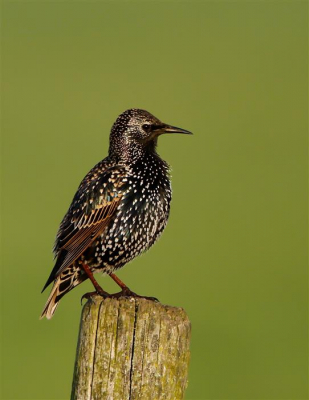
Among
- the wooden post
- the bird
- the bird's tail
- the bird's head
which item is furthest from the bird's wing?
the wooden post

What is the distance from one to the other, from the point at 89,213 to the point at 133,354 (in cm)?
197

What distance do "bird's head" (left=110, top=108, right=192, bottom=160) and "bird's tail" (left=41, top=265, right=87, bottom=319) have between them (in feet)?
2.93

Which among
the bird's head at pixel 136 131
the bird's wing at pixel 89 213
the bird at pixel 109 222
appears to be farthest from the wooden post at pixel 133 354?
the bird's head at pixel 136 131

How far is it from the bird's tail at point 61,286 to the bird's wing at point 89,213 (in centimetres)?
17

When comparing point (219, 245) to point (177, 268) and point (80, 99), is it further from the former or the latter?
point (80, 99)

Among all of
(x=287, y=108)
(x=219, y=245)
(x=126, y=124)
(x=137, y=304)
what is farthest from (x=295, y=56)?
(x=137, y=304)

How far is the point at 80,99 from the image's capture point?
18594 millimetres

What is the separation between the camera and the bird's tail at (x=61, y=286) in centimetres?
609

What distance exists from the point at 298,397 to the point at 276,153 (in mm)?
7474

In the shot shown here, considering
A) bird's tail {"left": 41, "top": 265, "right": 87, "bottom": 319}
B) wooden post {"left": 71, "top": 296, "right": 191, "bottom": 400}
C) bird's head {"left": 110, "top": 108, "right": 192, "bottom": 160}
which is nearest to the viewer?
wooden post {"left": 71, "top": 296, "right": 191, "bottom": 400}

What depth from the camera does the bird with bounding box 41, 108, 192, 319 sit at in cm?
617

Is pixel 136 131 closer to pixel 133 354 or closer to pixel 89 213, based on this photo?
pixel 89 213

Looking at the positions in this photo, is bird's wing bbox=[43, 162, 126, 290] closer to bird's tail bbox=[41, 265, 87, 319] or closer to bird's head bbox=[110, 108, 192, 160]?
bird's tail bbox=[41, 265, 87, 319]

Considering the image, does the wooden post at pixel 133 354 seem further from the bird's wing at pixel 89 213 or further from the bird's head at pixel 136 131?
the bird's head at pixel 136 131
